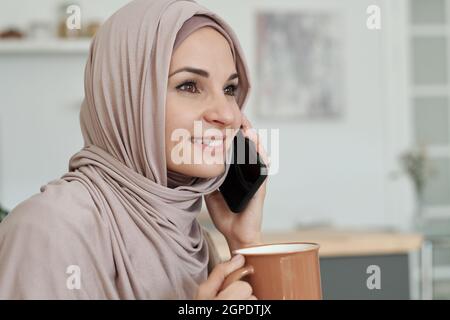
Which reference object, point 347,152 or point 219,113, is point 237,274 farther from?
point 347,152

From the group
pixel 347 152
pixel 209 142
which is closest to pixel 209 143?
pixel 209 142

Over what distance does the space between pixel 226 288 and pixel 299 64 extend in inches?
97.8

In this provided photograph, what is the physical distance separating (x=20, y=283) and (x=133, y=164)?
148mm

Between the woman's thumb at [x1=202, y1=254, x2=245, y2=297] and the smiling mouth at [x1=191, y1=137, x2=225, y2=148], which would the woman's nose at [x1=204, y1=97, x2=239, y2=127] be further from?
the woman's thumb at [x1=202, y1=254, x2=245, y2=297]

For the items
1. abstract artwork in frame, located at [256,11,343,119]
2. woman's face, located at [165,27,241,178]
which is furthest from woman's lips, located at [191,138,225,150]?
abstract artwork in frame, located at [256,11,343,119]

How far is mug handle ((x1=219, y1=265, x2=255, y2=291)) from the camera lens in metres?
0.46

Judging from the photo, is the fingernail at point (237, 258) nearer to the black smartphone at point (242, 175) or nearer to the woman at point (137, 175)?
the woman at point (137, 175)

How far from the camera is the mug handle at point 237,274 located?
0.46m

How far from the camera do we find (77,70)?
2430mm

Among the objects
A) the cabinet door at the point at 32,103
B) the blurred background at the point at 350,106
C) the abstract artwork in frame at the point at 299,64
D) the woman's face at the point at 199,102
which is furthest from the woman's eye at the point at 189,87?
the abstract artwork in frame at the point at 299,64

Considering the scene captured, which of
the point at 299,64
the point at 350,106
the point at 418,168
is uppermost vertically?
the point at 299,64

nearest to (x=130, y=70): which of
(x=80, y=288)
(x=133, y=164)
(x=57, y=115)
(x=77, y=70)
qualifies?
(x=133, y=164)

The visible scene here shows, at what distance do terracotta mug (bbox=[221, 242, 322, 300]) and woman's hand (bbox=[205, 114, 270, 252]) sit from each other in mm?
155

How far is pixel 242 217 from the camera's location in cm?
64
